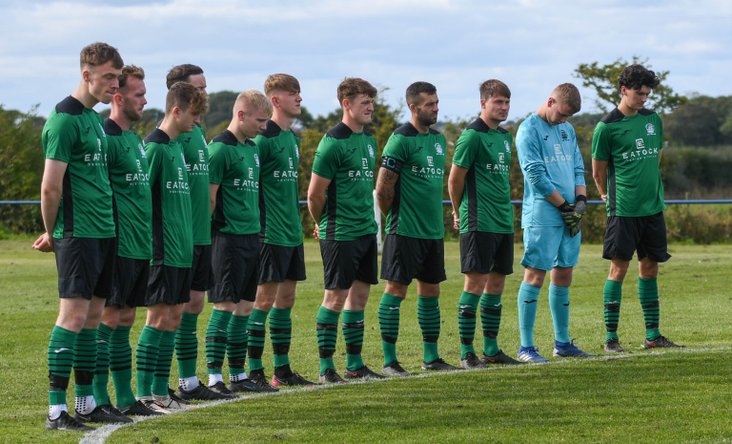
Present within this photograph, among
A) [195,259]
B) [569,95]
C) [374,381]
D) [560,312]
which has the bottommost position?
[374,381]

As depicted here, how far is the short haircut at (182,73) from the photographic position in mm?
9852

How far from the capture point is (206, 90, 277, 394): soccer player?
31.9 ft

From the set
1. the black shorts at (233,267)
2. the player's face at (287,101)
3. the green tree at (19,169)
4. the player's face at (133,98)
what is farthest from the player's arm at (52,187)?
the green tree at (19,169)

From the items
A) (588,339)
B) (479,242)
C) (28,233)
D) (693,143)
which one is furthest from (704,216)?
(693,143)

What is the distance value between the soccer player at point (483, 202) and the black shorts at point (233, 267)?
2188mm

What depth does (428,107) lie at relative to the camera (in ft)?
35.3

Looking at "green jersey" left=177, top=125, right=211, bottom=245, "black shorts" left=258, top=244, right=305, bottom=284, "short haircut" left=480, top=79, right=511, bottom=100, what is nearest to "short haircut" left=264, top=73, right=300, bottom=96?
"green jersey" left=177, top=125, right=211, bottom=245

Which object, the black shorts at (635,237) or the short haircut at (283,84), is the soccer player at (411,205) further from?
the black shorts at (635,237)

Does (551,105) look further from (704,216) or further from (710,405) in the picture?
(704,216)

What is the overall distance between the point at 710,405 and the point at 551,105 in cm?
376

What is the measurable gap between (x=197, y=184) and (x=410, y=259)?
219 cm

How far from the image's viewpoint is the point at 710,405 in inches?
339

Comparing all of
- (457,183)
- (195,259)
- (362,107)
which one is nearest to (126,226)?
(195,259)

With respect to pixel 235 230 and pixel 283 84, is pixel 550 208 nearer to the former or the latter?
pixel 283 84
